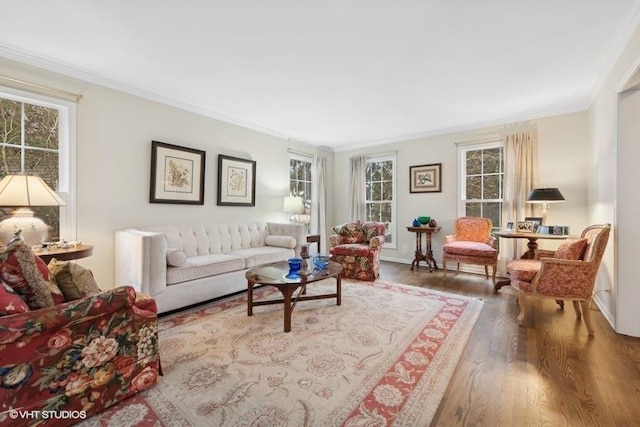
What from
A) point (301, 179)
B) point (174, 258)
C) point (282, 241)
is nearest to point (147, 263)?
point (174, 258)

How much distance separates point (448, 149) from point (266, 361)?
4.57 meters

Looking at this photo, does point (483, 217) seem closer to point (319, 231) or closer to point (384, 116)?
point (384, 116)

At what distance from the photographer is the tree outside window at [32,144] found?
8.86 feet

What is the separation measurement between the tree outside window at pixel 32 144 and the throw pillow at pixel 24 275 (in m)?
1.97

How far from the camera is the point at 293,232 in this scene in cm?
448

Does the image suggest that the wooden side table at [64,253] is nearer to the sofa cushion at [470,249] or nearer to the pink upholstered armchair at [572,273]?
the pink upholstered armchair at [572,273]

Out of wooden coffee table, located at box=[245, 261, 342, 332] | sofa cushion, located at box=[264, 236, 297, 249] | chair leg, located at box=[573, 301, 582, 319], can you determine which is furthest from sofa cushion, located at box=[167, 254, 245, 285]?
chair leg, located at box=[573, 301, 582, 319]

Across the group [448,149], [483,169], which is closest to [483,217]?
[483,169]

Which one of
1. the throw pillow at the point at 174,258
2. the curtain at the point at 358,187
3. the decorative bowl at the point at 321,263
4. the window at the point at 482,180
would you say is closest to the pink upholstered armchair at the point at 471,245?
the window at the point at 482,180

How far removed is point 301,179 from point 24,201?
4.24 m

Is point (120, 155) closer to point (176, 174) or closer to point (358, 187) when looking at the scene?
point (176, 174)

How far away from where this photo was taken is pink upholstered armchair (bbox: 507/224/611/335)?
2449 millimetres

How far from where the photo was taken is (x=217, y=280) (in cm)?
325

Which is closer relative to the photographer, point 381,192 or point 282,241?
point 282,241
